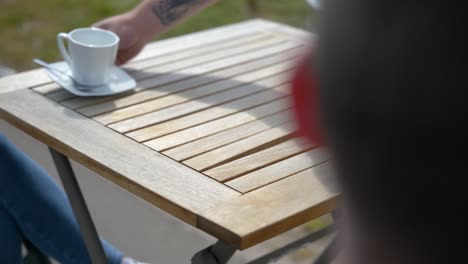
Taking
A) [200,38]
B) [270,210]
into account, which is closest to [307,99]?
[270,210]

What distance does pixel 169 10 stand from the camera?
178 centimetres

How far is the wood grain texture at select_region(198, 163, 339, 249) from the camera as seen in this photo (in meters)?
1.03

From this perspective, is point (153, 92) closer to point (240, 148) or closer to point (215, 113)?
point (215, 113)

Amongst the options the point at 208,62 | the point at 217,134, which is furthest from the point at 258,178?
the point at 208,62

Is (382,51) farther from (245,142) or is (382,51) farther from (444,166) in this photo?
(245,142)

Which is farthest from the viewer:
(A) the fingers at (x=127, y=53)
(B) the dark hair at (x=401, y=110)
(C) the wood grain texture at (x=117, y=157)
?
(A) the fingers at (x=127, y=53)

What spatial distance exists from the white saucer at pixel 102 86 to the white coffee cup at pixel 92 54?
0.04ft

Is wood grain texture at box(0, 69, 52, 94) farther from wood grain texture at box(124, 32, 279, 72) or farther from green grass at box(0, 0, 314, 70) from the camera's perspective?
green grass at box(0, 0, 314, 70)

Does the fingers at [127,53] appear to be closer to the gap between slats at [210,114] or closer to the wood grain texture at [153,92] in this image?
the wood grain texture at [153,92]

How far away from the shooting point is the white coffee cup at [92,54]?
154 centimetres

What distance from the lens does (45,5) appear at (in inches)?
165

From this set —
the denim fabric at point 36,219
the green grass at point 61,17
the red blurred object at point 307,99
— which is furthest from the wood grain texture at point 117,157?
the green grass at point 61,17

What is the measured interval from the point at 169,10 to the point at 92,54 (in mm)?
297

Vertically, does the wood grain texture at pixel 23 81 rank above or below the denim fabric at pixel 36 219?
above
